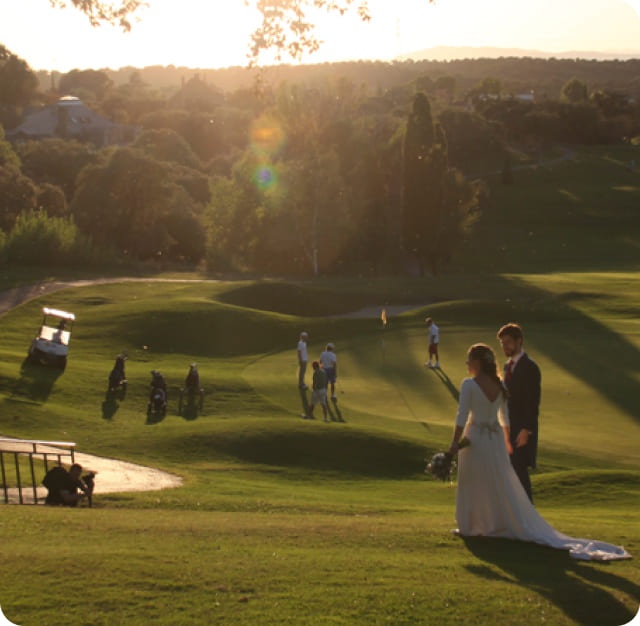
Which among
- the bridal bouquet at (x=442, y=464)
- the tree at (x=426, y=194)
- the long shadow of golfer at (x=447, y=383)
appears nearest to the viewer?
the bridal bouquet at (x=442, y=464)

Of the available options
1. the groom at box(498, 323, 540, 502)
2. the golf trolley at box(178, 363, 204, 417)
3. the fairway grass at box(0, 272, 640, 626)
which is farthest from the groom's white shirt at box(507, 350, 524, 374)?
the golf trolley at box(178, 363, 204, 417)

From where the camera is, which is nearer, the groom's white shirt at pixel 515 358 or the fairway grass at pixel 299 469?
the fairway grass at pixel 299 469

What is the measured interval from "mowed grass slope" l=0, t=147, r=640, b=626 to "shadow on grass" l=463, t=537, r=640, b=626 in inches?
1.5

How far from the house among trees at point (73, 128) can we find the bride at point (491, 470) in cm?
15299

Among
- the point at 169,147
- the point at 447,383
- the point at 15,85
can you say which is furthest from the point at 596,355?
the point at 15,85

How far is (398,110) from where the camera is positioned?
155875mm

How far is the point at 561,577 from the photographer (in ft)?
39.5

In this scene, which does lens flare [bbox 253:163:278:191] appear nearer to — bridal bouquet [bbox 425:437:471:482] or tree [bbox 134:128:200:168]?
tree [bbox 134:128:200:168]

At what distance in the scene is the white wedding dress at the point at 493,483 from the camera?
43.6 ft

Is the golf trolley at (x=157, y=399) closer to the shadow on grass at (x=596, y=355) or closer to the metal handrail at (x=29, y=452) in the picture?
the metal handrail at (x=29, y=452)

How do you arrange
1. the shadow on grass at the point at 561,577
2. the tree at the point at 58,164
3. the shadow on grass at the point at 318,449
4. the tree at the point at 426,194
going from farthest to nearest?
1. the tree at the point at 58,164
2. the tree at the point at 426,194
3. the shadow on grass at the point at 318,449
4. the shadow on grass at the point at 561,577

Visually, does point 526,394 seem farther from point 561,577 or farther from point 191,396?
point 191,396

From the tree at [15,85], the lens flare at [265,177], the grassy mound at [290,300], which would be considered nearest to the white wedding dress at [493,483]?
the grassy mound at [290,300]

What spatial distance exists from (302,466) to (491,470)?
11933 mm
